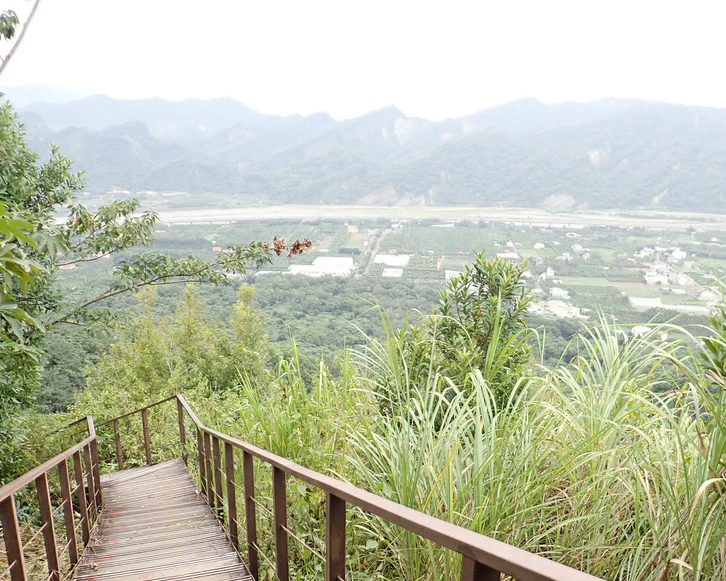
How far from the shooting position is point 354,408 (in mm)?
2674

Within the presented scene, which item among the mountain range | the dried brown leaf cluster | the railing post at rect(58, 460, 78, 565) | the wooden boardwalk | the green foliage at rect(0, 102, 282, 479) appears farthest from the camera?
the mountain range

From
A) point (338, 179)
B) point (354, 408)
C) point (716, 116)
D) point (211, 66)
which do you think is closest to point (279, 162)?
point (338, 179)

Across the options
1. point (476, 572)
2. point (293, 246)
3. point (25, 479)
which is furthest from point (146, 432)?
point (476, 572)

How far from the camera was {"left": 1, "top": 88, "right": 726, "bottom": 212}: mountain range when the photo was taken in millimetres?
33031

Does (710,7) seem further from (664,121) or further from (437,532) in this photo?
(664,121)

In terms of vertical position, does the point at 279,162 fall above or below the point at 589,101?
below

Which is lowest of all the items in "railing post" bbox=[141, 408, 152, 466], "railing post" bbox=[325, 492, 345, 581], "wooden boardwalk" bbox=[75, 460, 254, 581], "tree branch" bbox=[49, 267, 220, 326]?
"railing post" bbox=[141, 408, 152, 466]

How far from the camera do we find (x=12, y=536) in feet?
5.37

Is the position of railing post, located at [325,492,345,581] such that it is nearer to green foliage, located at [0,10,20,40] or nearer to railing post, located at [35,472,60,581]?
railing post, located at [35,472,60,581]

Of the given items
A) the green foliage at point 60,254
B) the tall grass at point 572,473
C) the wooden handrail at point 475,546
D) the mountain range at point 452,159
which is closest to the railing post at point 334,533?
the wooden handrail at point 475,546

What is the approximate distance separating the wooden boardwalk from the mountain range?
2341cm

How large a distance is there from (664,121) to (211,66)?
348 ft

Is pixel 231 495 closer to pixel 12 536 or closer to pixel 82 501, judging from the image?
pixel 12 536

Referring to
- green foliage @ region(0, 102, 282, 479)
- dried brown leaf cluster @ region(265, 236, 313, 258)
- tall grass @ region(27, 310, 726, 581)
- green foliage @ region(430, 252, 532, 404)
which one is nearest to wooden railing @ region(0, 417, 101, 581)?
tall grass @ region(27, 310, 726, 581)
